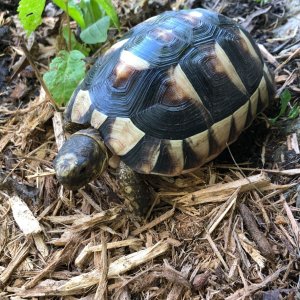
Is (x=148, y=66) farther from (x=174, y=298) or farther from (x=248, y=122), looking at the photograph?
(x=174, y=298)

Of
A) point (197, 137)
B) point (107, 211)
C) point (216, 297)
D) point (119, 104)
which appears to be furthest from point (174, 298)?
point (119, 104)

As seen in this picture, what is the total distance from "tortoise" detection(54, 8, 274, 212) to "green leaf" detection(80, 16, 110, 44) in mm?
541

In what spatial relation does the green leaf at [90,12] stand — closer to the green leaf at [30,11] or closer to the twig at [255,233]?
the green leaf at [30,11]

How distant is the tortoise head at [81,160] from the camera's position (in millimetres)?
2051

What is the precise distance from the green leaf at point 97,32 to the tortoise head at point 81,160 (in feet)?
2.83

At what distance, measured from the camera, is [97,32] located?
2.88 m

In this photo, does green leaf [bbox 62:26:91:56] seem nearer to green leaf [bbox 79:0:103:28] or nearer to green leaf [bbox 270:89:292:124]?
green leaf [bbox 79:0:103:28]

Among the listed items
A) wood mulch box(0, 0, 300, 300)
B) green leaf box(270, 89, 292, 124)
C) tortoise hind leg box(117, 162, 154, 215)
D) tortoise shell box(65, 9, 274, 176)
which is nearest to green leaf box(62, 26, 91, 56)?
wood mulch box(0, 0, 300, 300)

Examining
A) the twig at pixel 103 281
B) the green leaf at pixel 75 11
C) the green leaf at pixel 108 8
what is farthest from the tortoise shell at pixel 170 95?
the green leaf at pixel 75 11

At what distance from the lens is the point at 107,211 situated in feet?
7.42

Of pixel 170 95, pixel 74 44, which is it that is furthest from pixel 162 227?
pixel 74 44

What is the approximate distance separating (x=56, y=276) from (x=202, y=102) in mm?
1070

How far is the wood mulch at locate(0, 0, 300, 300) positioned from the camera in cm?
198

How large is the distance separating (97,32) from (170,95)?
3.18ft
